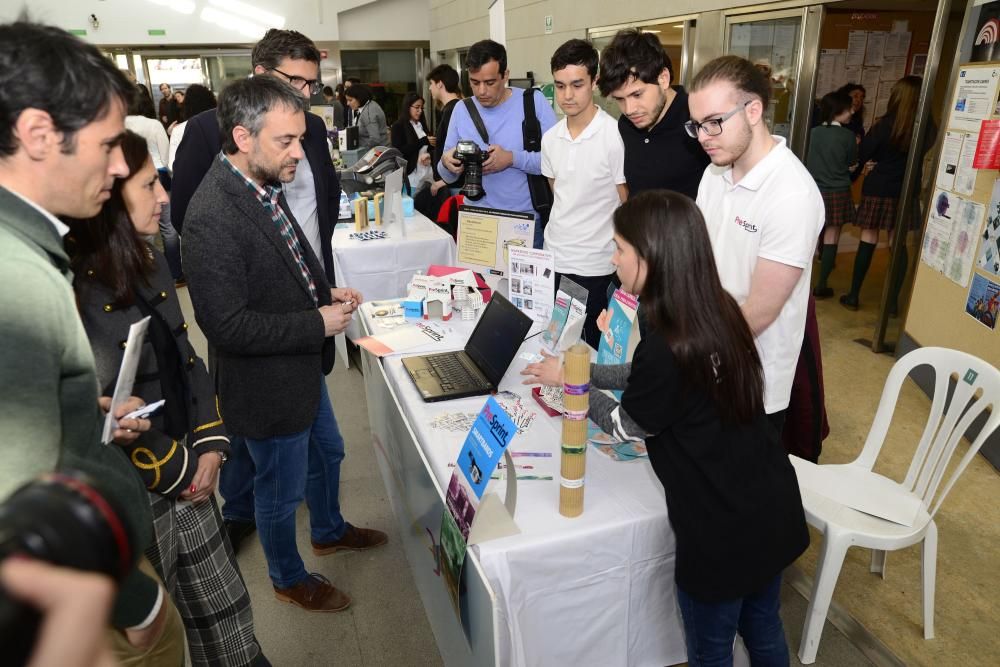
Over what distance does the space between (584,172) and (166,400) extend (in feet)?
5.82

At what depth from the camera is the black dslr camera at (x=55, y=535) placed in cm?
36

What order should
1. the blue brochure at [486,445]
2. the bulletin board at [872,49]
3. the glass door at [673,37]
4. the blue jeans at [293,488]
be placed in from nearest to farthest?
the blue brochure at [486,445], the blue jeans at [293,488], the glass door at [673,37], the bulletin board at [872,49]

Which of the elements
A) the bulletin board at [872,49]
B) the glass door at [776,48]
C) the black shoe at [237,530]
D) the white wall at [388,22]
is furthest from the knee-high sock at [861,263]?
the white wall at [388,22]

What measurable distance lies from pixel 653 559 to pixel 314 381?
1016 mm

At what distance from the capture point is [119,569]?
0.44 meters

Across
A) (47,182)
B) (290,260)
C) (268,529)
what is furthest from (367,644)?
(47,182)

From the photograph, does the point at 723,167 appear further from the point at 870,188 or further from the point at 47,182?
the point at 870,188

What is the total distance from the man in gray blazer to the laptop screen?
407mm

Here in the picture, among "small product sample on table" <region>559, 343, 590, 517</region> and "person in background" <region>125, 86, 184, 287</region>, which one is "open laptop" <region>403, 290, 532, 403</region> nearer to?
"small product sample on table" <region>559, 343, 590, 517</region>

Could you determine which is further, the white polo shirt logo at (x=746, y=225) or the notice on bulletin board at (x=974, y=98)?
the notice on bulletin board at (x=974, y=98)

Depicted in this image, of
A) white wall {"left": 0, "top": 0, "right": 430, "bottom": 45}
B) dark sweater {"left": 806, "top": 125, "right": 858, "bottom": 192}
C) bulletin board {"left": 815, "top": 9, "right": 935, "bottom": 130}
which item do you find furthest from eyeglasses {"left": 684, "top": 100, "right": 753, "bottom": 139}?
white wall {"left": 0, "top": 0, "right": 430, "bottom": 45}

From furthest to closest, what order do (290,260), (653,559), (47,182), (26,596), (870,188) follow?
(870,188), (290,260), (653,559), (47,182), (26,596)

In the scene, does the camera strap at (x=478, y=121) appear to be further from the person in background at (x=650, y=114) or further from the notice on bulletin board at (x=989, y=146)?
the notice on bulletin board at (x=989, y=146)

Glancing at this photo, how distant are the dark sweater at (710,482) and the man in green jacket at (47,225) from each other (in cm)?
89
